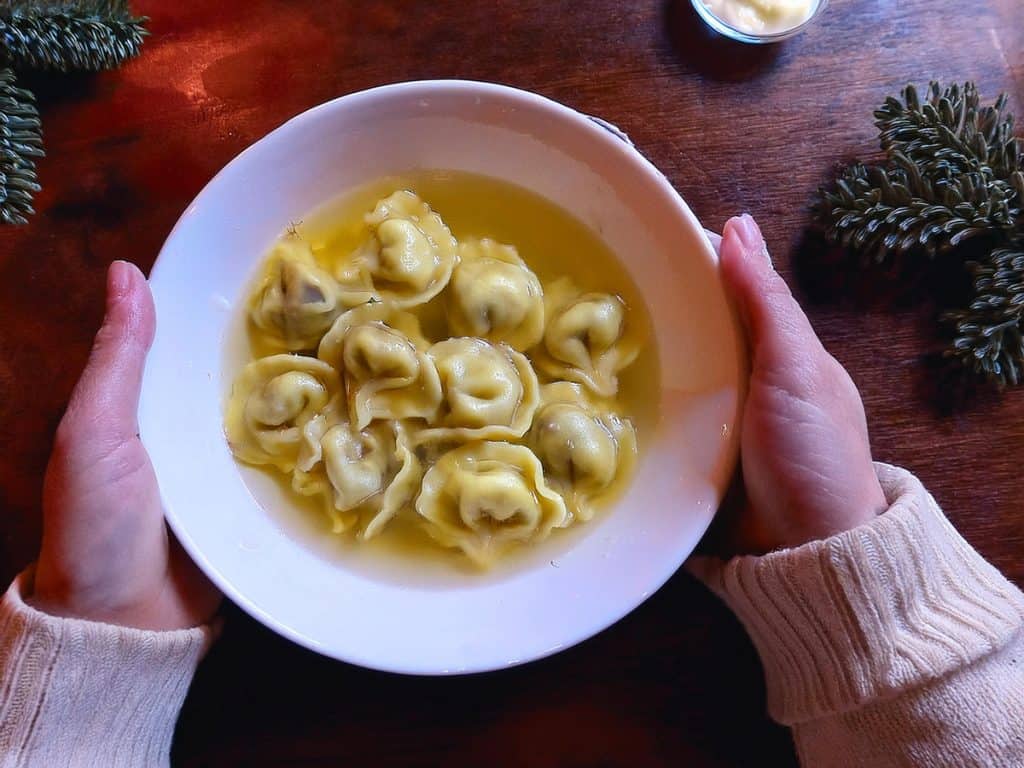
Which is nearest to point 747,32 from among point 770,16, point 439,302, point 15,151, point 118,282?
point 770,16

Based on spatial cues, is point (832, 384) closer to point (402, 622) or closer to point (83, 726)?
point (402, 622)

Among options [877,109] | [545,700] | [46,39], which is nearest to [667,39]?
[877,109]

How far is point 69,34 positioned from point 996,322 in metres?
1.47

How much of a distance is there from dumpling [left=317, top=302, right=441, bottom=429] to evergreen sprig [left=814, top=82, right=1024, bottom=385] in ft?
2.27

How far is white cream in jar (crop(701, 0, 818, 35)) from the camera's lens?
1345 millimetres

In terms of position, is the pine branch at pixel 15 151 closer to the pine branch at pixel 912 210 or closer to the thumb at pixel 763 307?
the thumb at pixel 763 307

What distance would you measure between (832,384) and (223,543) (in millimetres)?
875

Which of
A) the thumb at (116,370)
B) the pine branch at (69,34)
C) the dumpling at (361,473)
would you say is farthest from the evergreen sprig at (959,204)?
the pine branch at (69,34)

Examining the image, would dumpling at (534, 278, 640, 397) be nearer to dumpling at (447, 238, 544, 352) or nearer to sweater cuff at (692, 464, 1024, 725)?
dumpling at (447, 238, 544, 352)

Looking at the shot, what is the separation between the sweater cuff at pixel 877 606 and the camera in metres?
1.03

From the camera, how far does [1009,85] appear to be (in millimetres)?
1355

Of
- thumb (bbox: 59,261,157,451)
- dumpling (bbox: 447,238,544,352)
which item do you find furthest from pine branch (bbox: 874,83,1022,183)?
thumb (bbox: 59,261,157,451)

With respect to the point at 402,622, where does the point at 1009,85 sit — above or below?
above

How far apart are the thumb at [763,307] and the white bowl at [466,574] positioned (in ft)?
0.09
